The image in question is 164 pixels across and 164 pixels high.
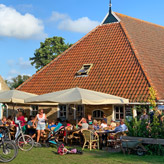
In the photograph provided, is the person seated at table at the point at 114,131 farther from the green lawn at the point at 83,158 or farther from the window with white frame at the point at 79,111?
the window with white frame at the point at 79,111

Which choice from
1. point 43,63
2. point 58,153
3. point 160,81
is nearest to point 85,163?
point 58,153

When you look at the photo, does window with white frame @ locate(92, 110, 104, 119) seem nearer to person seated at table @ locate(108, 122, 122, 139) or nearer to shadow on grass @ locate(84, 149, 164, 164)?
person seated at table @ locate(108, 122, 122, 139)

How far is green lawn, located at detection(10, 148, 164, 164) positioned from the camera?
1006 cm

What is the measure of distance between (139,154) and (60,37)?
39.0 meters

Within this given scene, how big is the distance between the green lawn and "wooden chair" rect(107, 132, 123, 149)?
0.83 metres

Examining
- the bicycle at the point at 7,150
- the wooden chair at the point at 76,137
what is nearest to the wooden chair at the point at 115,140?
the wooden chair at the point at 76,137

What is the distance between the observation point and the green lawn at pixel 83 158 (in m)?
10.1

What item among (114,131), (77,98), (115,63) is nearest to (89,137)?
(114,131)

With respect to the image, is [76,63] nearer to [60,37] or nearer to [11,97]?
[11,97]

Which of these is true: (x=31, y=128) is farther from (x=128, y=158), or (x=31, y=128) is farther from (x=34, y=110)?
(x=34, y=110)

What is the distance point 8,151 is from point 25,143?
102 inches

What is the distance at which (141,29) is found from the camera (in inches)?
1010

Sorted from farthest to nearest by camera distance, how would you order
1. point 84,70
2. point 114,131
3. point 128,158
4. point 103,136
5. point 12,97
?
1. point 84,70
2. point 12,97
3. point 103,136
4. point 114,131
5. point 128,158

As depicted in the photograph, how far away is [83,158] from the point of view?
35.7ft
